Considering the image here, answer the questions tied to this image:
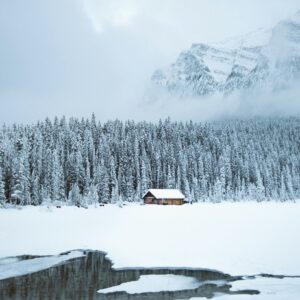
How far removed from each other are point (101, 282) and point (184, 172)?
10329 centimetres

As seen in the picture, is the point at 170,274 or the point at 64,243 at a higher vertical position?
the point at 64,243

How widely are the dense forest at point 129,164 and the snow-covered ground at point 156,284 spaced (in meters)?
52.5

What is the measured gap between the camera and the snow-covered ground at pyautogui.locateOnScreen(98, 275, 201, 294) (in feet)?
70.2

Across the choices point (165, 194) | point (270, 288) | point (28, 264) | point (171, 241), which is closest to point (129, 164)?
point (165, 194)

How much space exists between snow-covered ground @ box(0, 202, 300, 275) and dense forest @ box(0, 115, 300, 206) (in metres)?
30.2

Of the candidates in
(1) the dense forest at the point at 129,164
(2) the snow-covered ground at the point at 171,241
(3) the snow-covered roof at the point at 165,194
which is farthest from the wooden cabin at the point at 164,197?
(2) the snow-covered ground at the point at 171,241

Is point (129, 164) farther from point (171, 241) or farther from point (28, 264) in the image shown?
point (28, 264)

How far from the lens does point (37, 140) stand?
116750 mm

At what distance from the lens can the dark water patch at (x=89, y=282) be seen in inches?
803

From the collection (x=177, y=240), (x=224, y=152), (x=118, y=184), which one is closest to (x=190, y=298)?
(x=177, y=240)

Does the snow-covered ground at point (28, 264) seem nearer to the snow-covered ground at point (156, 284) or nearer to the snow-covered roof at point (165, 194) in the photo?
the snow-covered ground at point (156, 284)

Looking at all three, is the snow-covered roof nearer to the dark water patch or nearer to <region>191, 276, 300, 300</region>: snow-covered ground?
the dark water patch

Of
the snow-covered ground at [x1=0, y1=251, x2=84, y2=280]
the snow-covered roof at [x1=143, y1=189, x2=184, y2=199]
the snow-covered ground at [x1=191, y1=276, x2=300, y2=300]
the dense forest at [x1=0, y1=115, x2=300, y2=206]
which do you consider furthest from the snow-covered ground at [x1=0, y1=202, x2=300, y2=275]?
the snow-covered roof at [x1=143, y1=189, x2=184, y2=199]

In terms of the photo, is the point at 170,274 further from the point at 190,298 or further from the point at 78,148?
the point at 78,148
